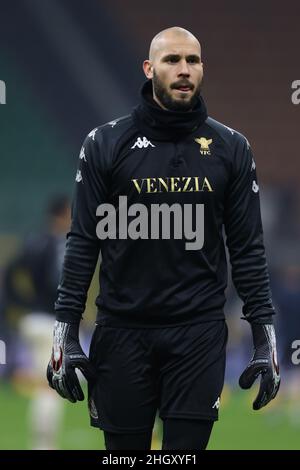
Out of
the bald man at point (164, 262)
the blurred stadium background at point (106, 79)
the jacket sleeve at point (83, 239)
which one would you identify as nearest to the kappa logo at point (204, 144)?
the bald man at point (164, 262)

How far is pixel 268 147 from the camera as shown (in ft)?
57.7

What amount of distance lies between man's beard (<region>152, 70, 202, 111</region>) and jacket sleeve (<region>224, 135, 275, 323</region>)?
253 mm

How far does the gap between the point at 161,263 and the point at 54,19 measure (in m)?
13.5

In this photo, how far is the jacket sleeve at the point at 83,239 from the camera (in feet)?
15.0

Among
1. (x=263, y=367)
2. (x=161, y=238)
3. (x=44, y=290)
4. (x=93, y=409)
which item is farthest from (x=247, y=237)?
(x=44, y=290)

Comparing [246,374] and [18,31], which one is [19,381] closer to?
[18,31]

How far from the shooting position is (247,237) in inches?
183

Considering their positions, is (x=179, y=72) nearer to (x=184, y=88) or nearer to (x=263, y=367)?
(x=184, y=88)

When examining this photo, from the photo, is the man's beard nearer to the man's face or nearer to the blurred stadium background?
the man's face

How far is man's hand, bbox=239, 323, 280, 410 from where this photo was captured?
4621 millimetres

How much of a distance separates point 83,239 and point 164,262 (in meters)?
0.33

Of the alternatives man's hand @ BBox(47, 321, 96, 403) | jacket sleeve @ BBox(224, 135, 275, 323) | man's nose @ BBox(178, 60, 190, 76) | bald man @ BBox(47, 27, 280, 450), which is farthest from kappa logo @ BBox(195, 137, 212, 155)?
man's hand @ BBox(47, 321, 96, 403)

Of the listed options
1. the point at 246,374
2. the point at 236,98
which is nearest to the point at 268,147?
the point at 236,98

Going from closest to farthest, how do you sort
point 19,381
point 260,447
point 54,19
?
point 260,447 < point 19,381 < point 54,19
